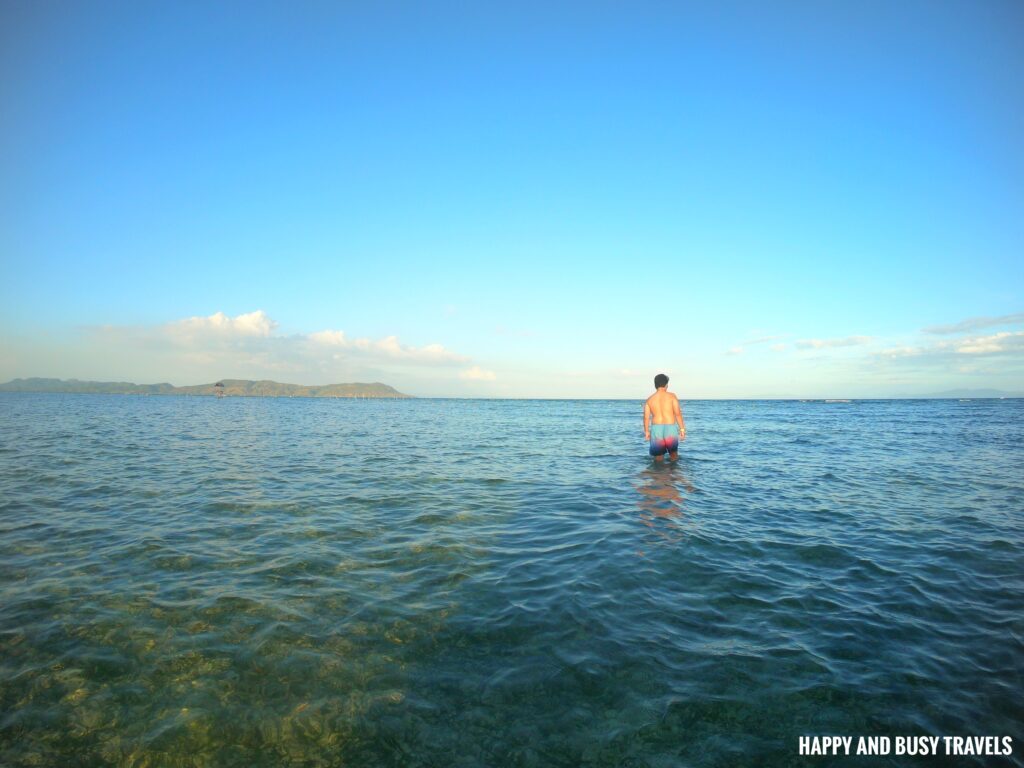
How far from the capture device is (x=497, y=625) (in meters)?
6.73

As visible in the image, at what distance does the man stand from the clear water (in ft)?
16.1

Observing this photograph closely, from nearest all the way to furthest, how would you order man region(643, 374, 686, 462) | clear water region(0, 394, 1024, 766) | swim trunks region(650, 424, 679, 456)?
clear water region(0, 394, 1024, 766)
man region(643, 374, 686, 462)
swim trunks region(650, 424, 679, 456)

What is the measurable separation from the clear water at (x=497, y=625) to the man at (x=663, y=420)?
4898 millimetres

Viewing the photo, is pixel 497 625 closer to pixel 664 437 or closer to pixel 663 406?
pixel 663 406

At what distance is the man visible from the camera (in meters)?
19.6

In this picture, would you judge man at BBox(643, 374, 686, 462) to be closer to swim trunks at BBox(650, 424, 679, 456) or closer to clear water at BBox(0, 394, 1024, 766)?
swim trunks at BBox(650, 424, 679, 456)

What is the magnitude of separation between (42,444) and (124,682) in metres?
32.5

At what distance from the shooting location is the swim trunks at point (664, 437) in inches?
800

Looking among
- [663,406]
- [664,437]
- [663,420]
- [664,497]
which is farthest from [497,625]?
[664,437]

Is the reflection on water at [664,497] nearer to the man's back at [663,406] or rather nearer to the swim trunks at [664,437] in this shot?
the swim trunks at [664,437]

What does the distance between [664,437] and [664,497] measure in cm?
578

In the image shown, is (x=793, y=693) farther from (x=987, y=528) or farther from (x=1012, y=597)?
(x=987, y=528)

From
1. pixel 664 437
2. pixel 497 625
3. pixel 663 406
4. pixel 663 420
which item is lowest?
pixel 497 625

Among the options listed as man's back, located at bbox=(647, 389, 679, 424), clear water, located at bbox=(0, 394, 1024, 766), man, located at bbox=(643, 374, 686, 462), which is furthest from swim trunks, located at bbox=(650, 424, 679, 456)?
clear water, located at bbox=(0, 394, 1024, 766)
